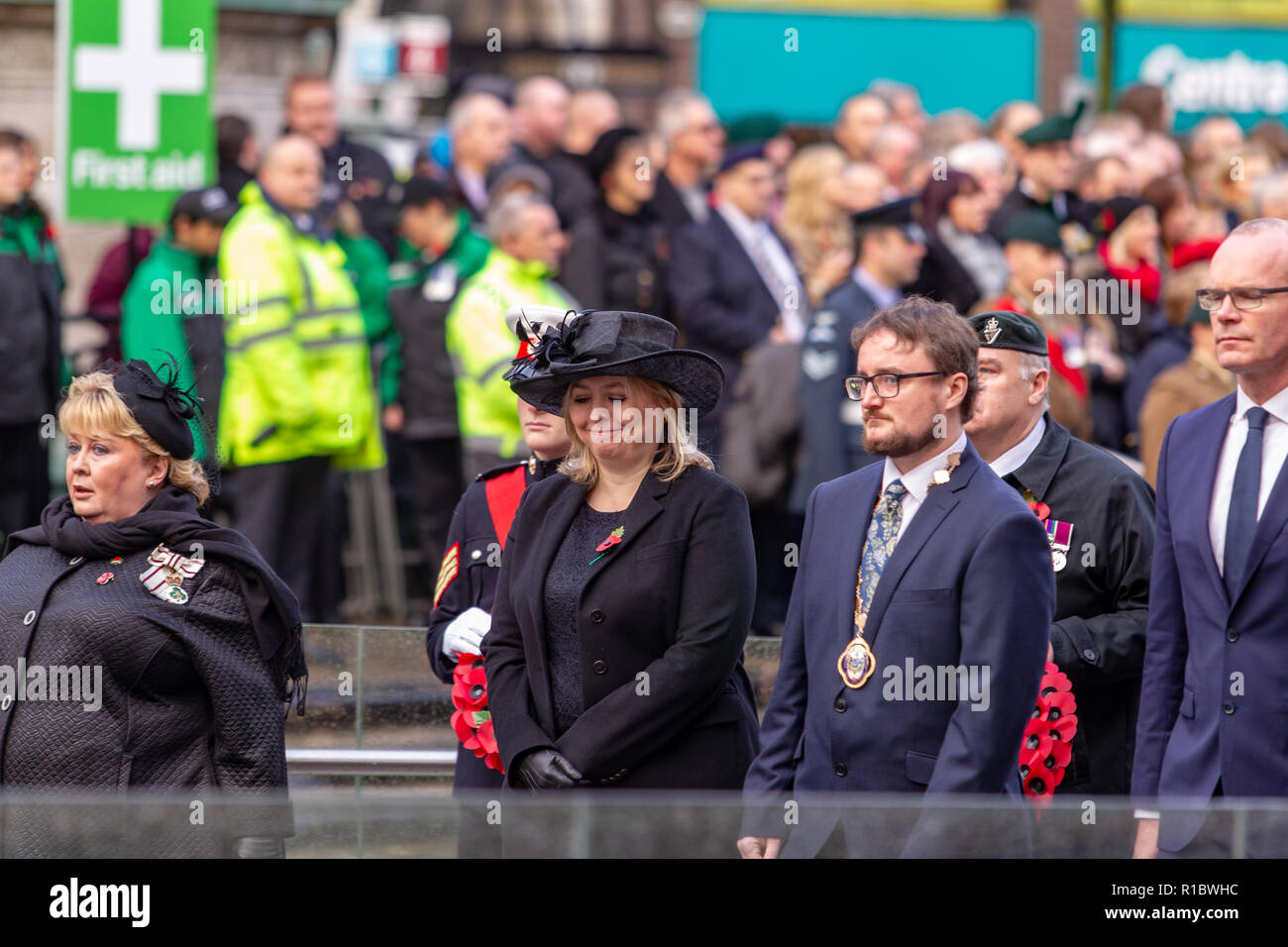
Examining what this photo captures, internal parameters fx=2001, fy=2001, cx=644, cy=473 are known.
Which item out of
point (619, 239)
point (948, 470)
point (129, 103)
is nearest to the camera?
point (948, 470)

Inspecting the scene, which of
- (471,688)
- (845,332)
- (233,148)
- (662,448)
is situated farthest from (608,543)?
(233,148)

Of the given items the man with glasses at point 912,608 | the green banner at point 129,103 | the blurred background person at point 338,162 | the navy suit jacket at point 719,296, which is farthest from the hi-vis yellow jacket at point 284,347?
the man with glasses at point 912,608

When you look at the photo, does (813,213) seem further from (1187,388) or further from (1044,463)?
(1044,463)

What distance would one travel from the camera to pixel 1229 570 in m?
4.71

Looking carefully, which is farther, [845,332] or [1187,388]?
[845,332]

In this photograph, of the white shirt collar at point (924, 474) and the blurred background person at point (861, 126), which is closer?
the white shirt collar at point (924, 474)

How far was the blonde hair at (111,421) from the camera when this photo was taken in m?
4.83

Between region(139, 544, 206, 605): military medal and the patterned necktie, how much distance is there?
156 cm

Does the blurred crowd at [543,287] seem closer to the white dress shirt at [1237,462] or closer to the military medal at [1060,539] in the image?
the military medal at [1060,539]

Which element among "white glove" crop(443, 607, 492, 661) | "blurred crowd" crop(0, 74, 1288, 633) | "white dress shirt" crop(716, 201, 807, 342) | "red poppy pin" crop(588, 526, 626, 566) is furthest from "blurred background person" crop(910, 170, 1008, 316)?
"red poppy pin" crop(588, 526, 626, 566)

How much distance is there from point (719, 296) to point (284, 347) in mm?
2243

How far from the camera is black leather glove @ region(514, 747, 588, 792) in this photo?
15.4ft

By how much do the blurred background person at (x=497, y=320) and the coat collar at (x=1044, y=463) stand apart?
3731 mm
